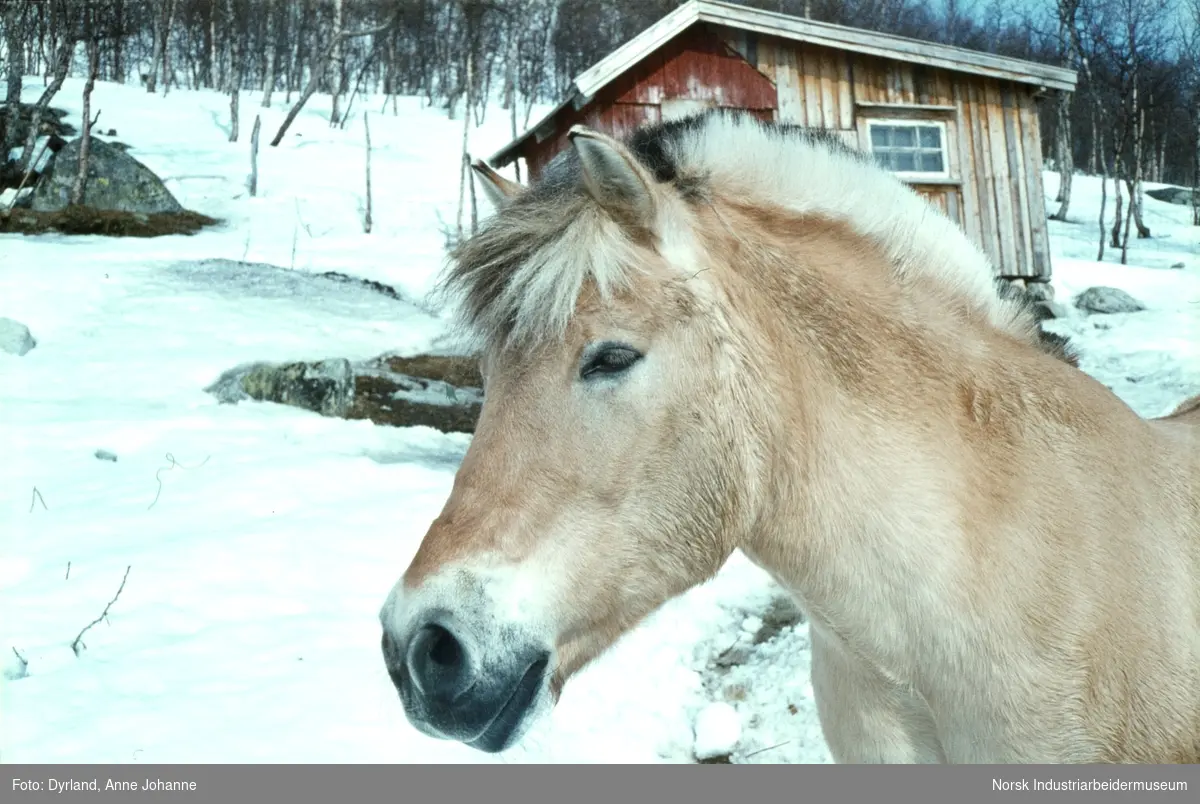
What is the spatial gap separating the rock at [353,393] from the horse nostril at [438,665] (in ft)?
18.8

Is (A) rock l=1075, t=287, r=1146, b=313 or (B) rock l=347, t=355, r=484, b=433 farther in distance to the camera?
(A) rock l=1075, t=287, r=1146, b=313

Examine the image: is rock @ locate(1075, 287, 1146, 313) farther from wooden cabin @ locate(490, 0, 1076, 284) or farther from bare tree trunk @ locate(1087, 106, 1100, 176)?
bare tree trunk @ locate(1087, 106, 1100, 176)

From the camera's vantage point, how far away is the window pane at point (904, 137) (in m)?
11.2

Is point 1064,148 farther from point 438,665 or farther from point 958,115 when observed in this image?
point 438,665

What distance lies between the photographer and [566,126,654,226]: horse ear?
1611 mm


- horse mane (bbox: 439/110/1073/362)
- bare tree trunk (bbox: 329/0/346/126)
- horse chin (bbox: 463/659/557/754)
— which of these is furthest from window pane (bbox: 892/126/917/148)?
bare tree trunk (bbox: 329/0/346/126)

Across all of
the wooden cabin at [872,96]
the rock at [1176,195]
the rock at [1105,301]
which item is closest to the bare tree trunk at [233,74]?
the wooden cabin at [872,96]

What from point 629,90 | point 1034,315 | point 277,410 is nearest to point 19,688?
point 1034,315

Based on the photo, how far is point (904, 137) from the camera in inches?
443

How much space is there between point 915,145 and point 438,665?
37.5 ft

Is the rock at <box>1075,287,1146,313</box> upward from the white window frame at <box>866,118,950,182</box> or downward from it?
downward

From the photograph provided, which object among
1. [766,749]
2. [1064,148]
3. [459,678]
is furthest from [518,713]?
[1064,148]
